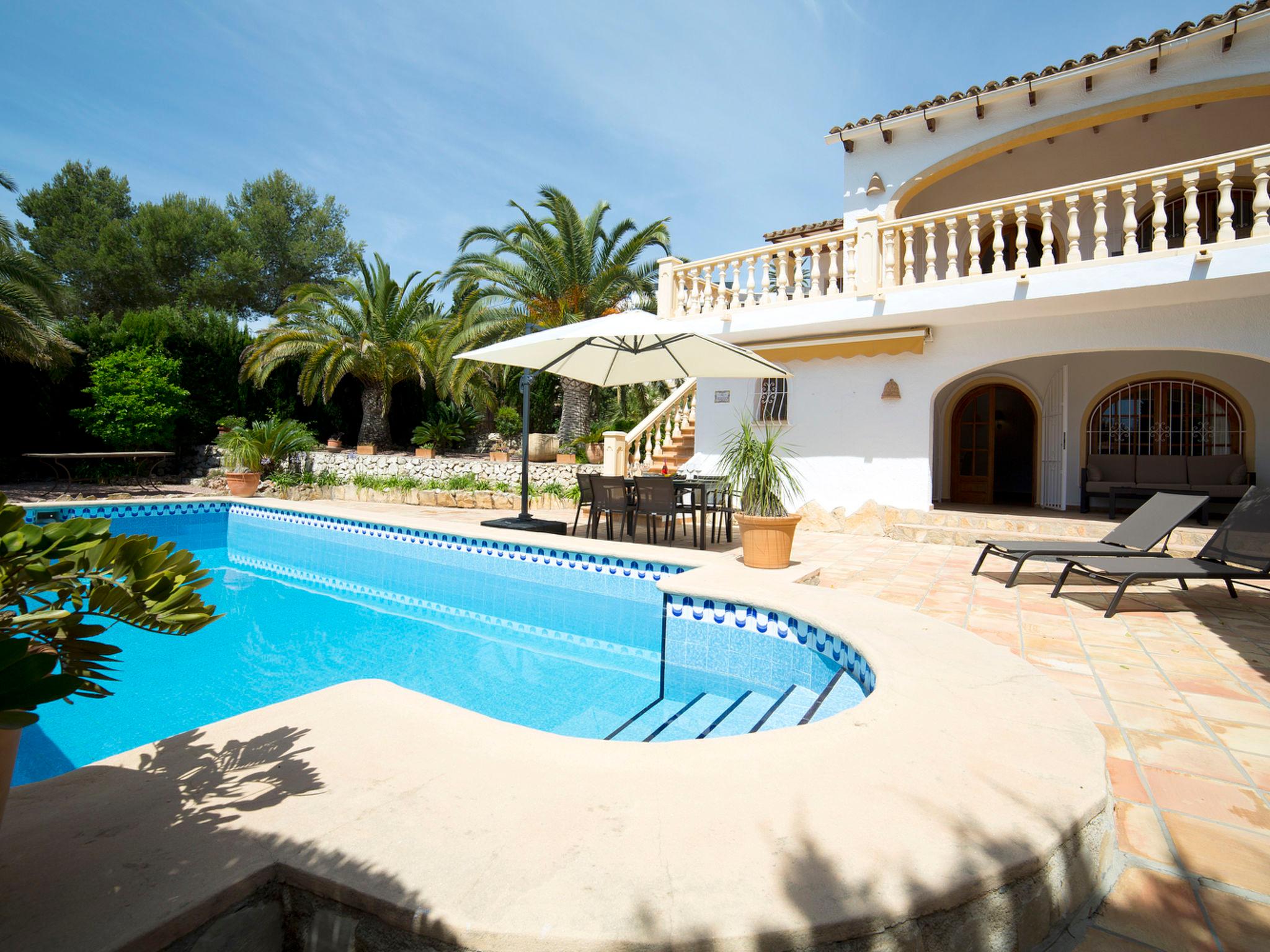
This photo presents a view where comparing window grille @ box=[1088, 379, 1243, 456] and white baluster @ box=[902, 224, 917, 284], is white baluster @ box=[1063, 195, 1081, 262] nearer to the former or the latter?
white baluster @ box=[902, 224, 917, 284]

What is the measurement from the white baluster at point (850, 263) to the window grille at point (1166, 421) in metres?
5.51

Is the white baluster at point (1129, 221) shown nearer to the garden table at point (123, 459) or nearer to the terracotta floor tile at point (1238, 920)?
the terracotta floor tile at point (1238, 920)

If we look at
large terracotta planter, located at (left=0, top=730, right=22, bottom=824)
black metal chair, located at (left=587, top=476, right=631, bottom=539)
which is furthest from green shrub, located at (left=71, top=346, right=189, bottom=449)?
large terracotta planter, located at (left=0, top=730, right=22, bottom=824)

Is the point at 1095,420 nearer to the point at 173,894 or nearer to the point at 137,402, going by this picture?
the point at 173,894

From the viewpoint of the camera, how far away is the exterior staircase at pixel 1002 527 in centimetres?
796

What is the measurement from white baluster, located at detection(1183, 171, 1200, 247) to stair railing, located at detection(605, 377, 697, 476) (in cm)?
709

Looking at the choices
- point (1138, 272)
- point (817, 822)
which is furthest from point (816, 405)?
point (817, 822)

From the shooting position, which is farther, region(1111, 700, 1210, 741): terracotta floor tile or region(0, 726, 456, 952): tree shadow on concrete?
region(1111, 700, 1210, 741): terracotta floor tile

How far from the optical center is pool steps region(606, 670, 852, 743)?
3625 millimetres

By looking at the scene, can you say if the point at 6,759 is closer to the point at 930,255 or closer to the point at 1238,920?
the point at 1238,920

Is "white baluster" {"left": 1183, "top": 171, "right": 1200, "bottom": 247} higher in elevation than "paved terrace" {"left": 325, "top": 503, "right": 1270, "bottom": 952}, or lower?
higher

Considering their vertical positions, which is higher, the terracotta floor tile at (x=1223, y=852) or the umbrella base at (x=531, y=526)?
the umbrella base at (x=531, y=526)

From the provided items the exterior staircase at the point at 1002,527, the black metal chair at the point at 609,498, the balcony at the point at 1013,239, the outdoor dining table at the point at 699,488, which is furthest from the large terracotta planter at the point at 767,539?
the balcony at the point at 1013,239

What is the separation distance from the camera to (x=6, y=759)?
1.38 metres
